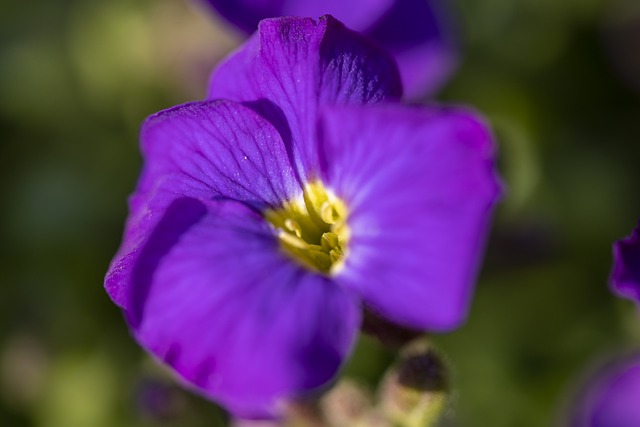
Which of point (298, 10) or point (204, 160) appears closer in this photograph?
point (204, 160)

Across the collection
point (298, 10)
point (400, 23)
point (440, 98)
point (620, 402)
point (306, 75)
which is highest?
point (306, 75)

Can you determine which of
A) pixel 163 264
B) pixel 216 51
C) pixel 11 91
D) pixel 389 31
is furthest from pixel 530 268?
pixel 11 91

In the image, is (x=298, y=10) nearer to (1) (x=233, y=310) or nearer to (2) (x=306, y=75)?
(2) (x=306, y=75)

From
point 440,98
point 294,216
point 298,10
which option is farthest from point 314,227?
point 440,98

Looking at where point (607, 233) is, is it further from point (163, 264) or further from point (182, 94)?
point (163, 264)

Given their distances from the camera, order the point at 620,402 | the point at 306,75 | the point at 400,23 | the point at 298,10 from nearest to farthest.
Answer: the point at 306,75
the point at 298,10
the point at 620,402
the point at 400,23

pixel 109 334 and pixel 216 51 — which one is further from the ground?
pixel 216 51
